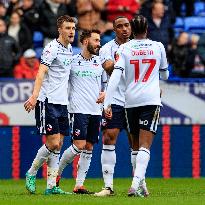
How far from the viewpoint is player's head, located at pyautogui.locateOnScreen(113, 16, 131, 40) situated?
43.9 ft

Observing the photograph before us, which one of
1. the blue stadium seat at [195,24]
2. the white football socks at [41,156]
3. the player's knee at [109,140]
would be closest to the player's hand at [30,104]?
the white football socks at [41,156]

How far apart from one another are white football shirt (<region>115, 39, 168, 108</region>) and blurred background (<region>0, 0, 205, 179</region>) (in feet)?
18.0

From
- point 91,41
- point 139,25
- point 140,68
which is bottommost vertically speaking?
point 140,68

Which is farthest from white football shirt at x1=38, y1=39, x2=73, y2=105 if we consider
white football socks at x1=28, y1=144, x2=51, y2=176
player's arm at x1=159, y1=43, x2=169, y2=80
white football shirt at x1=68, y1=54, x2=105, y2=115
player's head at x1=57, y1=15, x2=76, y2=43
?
player's arm at x1=159, y1=43, x2=169, y2=80

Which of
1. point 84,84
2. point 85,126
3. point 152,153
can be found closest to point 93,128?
point 85,126

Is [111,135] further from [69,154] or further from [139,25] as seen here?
[139,25]

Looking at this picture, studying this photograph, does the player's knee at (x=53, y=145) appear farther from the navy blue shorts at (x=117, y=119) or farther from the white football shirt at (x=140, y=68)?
the white football shirt at (x=140, y=68)

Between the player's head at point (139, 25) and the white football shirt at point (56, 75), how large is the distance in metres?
1.25

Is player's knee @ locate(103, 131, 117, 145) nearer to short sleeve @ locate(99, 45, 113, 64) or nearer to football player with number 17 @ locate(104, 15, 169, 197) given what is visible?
football player with number 17 @ locate(104, 15, 169, 197)

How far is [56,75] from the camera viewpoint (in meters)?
13.4

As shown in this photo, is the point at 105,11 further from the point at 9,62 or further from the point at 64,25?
the point at 64,25

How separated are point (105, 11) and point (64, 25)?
9.51m

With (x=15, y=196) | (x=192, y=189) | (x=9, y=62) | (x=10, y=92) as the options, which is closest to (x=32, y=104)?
(x=15, y=196)

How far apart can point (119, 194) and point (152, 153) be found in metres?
4.72
